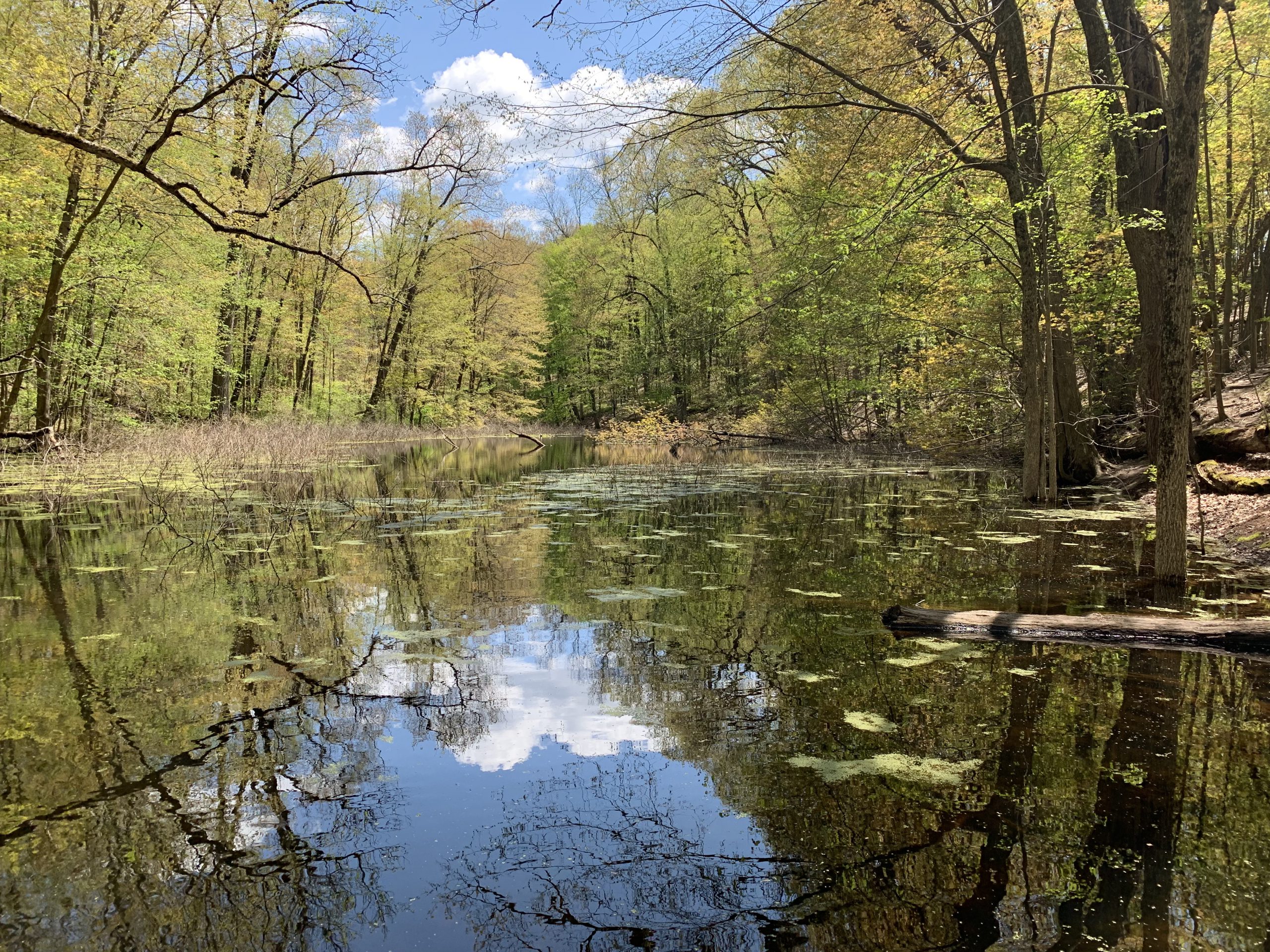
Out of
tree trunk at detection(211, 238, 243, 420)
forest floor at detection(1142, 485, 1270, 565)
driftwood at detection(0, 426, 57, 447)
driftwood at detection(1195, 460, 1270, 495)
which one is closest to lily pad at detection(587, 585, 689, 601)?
forest floor at detection(1142, 485, 1270, 565)

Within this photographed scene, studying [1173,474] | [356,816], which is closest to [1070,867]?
[356,816]

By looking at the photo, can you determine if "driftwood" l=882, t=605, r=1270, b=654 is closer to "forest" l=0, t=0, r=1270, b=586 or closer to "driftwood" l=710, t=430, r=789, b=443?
"forest" l=0, t=0, r=1270, b=586

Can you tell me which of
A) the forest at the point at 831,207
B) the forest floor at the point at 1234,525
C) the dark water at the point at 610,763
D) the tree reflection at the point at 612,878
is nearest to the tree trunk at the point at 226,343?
the forest at the point at 831,207

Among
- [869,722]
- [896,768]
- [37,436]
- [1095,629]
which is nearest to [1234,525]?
[1095,629]

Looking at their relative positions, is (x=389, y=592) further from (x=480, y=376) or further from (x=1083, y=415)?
(x=480, y=376)

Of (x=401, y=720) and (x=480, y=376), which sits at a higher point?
(x=480, y=376)

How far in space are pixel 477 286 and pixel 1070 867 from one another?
115 ft

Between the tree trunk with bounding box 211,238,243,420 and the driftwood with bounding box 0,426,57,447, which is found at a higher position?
the tree trunk with bounding box 211,238,243,420

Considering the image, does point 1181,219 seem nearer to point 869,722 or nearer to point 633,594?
point 869,722

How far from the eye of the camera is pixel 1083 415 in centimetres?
1205

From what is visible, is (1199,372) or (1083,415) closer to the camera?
(1083,415)

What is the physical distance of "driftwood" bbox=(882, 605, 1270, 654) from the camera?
13.9ft

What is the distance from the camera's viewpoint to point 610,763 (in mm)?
3266

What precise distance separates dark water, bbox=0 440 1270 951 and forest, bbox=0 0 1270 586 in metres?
2.80
